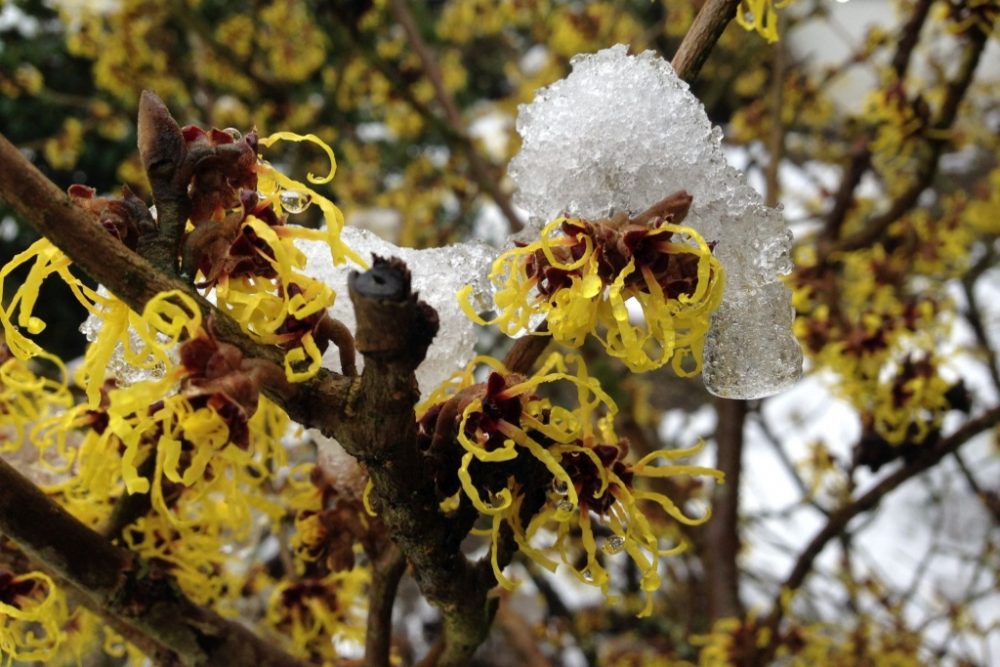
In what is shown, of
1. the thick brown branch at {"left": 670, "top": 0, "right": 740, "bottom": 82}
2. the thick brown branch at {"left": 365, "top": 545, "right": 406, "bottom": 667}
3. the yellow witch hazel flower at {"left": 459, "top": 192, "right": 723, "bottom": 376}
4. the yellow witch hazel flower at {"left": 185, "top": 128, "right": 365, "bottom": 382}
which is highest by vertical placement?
the thick brown branch at {"left": 670, "top": 0, "right": 740, "bottom": 82}

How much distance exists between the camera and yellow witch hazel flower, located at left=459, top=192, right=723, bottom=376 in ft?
2.14

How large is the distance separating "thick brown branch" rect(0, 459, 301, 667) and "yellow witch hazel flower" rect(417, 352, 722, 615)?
34 centimetres

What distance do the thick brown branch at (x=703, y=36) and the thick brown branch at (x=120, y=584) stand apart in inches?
28.4

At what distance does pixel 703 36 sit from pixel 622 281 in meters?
0.31

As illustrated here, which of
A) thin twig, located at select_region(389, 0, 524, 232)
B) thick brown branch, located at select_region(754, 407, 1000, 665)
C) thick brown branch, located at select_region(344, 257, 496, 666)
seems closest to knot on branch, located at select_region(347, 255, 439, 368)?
thick brown branch, located at select_region(344, 257, 496, 666)

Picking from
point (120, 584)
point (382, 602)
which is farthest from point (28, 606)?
point (382, 602)

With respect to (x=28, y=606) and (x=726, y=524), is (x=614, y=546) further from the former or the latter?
(x=726, y=524)

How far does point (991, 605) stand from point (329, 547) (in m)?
4.33

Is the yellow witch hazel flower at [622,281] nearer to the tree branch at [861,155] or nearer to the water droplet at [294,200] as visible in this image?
the water droplet at [294,200]

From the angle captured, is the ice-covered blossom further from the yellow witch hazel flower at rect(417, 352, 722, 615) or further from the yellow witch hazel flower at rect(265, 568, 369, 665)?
the yellow witch hazel flower at rect(265, 568, 369, 665)

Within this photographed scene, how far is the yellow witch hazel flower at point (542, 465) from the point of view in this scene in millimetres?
679

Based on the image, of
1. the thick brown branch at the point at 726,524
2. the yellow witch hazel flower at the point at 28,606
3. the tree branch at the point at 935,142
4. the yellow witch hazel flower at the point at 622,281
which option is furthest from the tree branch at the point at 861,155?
the yellow witch hazel flower at the point at 28,606

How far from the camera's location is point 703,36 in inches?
31.4

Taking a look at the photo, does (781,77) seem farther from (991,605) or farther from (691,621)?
(991,605)
